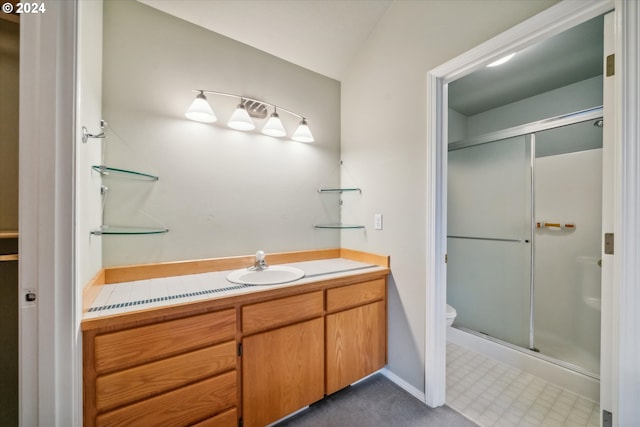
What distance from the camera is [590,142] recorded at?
6.27 ft

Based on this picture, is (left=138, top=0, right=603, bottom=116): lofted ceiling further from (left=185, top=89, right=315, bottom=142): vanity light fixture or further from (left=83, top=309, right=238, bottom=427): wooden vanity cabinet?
(left=83, top=309, right=238, bottom=427): wooden vanity cabinet

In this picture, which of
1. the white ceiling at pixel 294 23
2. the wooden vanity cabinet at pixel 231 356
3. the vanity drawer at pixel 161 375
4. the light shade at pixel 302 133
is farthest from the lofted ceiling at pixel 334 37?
the vanity drawer at pixel 161 375

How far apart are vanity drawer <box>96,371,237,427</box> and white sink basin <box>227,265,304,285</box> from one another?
1.65 ft

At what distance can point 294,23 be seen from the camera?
1754mm

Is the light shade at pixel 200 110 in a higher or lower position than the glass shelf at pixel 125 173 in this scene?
higher

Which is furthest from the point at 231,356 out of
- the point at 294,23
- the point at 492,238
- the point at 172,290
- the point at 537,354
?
the point at 492,238

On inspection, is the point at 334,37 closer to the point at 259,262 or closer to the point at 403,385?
the point at 259,262

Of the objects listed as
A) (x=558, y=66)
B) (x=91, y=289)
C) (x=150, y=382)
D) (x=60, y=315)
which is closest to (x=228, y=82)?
(x=91, y=289)

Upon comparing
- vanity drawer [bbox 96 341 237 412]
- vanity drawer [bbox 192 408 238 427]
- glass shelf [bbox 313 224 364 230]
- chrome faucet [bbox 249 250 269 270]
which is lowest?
vanity drawer [bbox 192 408 238 427]

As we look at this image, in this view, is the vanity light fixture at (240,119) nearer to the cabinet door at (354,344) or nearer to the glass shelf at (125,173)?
the glass shelf at (125,173)

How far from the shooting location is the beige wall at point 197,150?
139 centimetres

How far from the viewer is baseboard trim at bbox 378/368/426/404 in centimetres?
158

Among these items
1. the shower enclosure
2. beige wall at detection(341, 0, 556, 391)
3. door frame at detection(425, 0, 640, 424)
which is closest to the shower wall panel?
the shower enclosure

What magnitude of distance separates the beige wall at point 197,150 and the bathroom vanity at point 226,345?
0.23m
